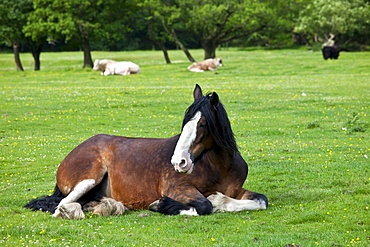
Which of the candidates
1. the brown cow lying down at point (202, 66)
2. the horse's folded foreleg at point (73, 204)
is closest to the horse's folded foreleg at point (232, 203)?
the horse's folded foreleg at point (73, 204)

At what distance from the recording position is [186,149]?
7.05 metres

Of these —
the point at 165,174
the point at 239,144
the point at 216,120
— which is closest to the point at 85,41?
the point at 239,144

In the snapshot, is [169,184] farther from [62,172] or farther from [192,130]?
[62,172]

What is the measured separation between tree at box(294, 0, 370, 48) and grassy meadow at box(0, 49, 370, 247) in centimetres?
2607

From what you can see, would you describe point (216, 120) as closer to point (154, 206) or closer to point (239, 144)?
point (154, 206)

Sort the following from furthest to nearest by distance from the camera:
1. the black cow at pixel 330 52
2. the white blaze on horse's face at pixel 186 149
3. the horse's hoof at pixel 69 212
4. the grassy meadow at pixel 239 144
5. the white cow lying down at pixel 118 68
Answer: the black cow at pixel 330 52
the white cow lying down at pixel 118 68
the horse's hoof at pixel 69 212
the white blaze on horse's face at pixel 186 149
the grassy meadow at pixel 239 144

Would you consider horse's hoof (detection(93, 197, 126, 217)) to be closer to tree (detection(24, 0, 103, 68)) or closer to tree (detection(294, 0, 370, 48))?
tree (detection(24, 0, 103, 68))

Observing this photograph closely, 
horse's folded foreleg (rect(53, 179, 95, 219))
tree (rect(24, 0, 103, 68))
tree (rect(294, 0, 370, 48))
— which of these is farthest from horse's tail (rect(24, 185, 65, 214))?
tree (rect(294, 0, 370, 48))

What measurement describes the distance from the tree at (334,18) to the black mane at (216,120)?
185 feet

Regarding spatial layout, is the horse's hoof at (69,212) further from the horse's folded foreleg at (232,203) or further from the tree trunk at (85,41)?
the tree trunk at (85,41)

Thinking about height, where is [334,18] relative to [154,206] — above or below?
above

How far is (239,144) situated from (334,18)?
2104 inches

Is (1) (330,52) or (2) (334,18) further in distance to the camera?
(2) (334,18)

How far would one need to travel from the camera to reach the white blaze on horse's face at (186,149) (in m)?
6.84
